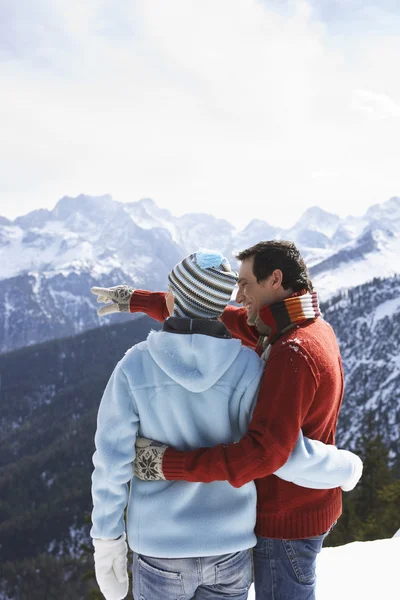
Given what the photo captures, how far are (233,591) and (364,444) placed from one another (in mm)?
34119

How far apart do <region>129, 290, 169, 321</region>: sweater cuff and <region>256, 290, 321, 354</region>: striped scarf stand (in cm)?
251

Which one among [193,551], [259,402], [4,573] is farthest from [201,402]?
[4,573]

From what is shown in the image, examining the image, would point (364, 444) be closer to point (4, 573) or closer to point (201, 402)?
point (201, 402)

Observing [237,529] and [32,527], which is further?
[32,527]

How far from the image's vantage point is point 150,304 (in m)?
6.70

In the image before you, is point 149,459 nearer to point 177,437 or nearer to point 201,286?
point 177,437

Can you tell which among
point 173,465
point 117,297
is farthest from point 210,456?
point 117,297

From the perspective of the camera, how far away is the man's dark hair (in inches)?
169

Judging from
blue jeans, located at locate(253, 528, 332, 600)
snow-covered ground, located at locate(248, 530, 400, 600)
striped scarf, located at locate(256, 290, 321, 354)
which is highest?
striped scarf, located at locate(256, 290, 321, 354)

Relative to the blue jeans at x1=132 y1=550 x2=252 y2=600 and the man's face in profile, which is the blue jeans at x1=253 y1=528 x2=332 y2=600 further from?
the man's face in profile

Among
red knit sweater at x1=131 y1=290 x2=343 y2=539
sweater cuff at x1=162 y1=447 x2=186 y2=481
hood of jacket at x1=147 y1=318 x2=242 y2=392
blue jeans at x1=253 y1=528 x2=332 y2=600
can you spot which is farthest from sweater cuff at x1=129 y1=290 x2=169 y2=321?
blue jeans at x1=253 y1=528 x2=332 y2=600

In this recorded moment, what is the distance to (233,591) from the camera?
3941 millimetres

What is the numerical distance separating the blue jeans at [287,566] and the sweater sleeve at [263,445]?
91cm

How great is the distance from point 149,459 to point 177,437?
0.89ft
